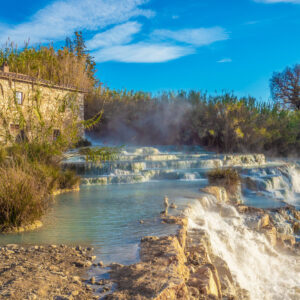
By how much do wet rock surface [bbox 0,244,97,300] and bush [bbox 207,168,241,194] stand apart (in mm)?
7366

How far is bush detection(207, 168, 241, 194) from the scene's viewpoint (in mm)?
11188

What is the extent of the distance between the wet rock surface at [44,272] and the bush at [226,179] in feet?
24.2

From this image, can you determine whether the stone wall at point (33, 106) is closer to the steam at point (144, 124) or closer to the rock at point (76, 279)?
the steam at point (144, 124)

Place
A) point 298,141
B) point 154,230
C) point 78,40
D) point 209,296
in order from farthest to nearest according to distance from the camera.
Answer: point 78,40 < point 298,141 < point 154,230 < point 209,296

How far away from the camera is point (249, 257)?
6.21 m

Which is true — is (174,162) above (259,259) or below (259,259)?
above

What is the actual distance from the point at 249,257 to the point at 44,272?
407 cm

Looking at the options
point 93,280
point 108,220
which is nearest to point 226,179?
point 108,220

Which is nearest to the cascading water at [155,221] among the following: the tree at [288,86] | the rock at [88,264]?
Result: the rock at [88,264]

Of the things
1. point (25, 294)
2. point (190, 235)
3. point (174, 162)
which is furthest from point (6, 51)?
point (25, 294)

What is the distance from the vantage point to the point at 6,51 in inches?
824

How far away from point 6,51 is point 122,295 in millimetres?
21174

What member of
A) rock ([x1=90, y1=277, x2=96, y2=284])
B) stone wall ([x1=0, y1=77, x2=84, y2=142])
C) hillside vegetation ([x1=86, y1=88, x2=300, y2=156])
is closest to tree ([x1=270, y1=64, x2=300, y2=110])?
hillside vegetation ([x1=86, y1=88, x2=300, y2=156])

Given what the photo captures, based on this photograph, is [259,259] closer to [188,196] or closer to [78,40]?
[188,196]
